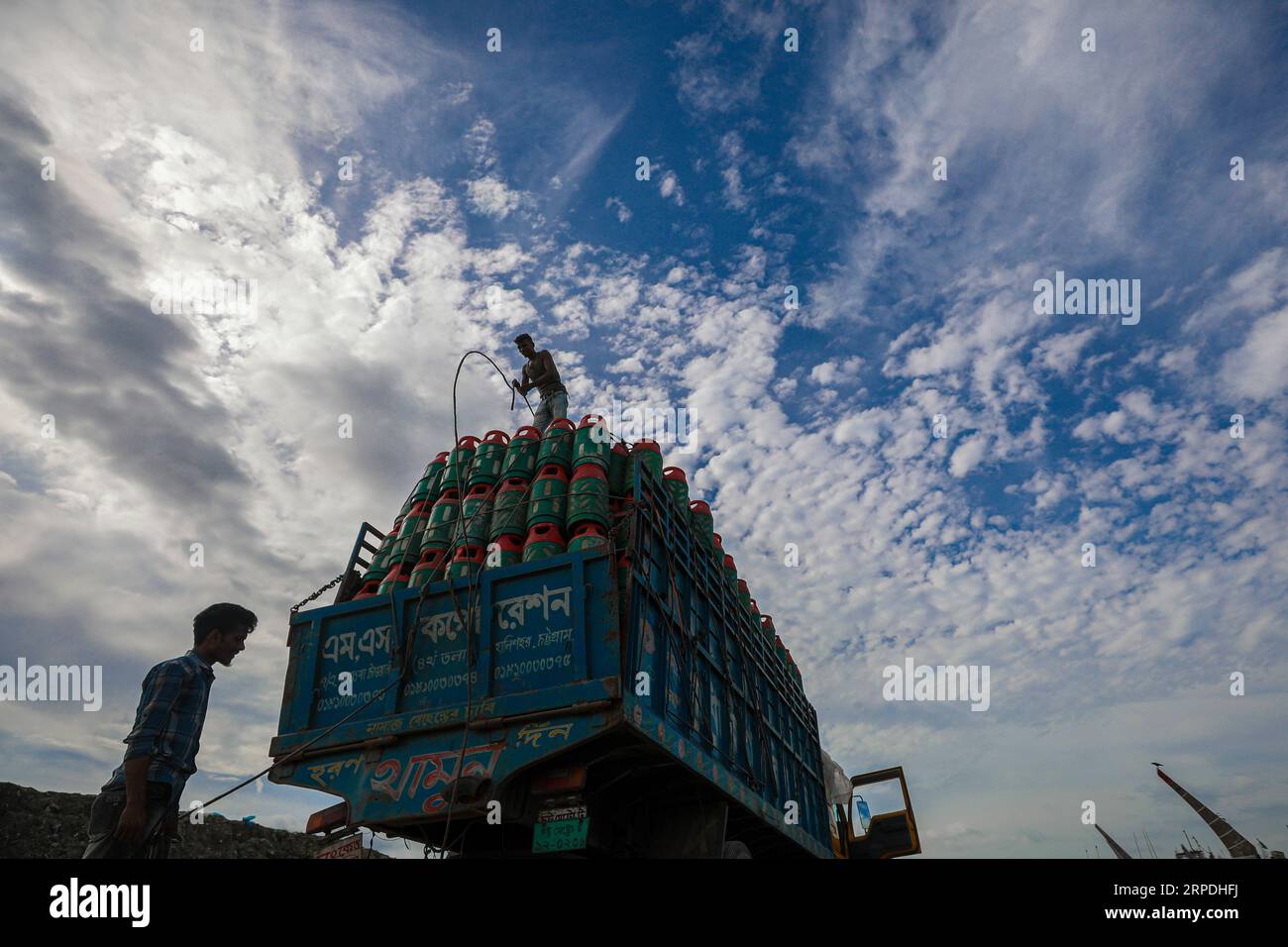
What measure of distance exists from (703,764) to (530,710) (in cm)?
172

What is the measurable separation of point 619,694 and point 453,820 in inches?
64.3

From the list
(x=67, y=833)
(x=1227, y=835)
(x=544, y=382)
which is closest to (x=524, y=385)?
(x=544, y=382)

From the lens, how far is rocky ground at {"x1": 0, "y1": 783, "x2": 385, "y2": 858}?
1129 cm

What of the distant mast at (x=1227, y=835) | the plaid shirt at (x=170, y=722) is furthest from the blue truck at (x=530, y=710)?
the distant mast at (x=1227, y=835)

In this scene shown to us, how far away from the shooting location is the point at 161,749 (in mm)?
3691

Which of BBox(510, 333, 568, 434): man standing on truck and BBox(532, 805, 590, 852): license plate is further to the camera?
BBox(510, 333, 568, 434): man standing on truck

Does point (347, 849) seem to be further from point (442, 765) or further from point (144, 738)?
point (144, 738)

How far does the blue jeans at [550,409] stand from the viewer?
28.8ft

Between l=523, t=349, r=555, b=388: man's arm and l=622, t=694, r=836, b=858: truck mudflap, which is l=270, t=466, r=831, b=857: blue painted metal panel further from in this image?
l=523, t=349, r=555, b=388: man's arm

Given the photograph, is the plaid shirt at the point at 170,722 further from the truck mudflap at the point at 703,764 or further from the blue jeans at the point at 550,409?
the blue jeans at the point at 550,409

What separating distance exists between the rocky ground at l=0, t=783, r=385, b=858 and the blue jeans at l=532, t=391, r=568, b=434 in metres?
7.60

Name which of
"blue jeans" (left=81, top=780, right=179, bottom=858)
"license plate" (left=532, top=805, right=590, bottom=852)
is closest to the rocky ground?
"license plate" (left=532, top=805, right=590, bottom=852)
